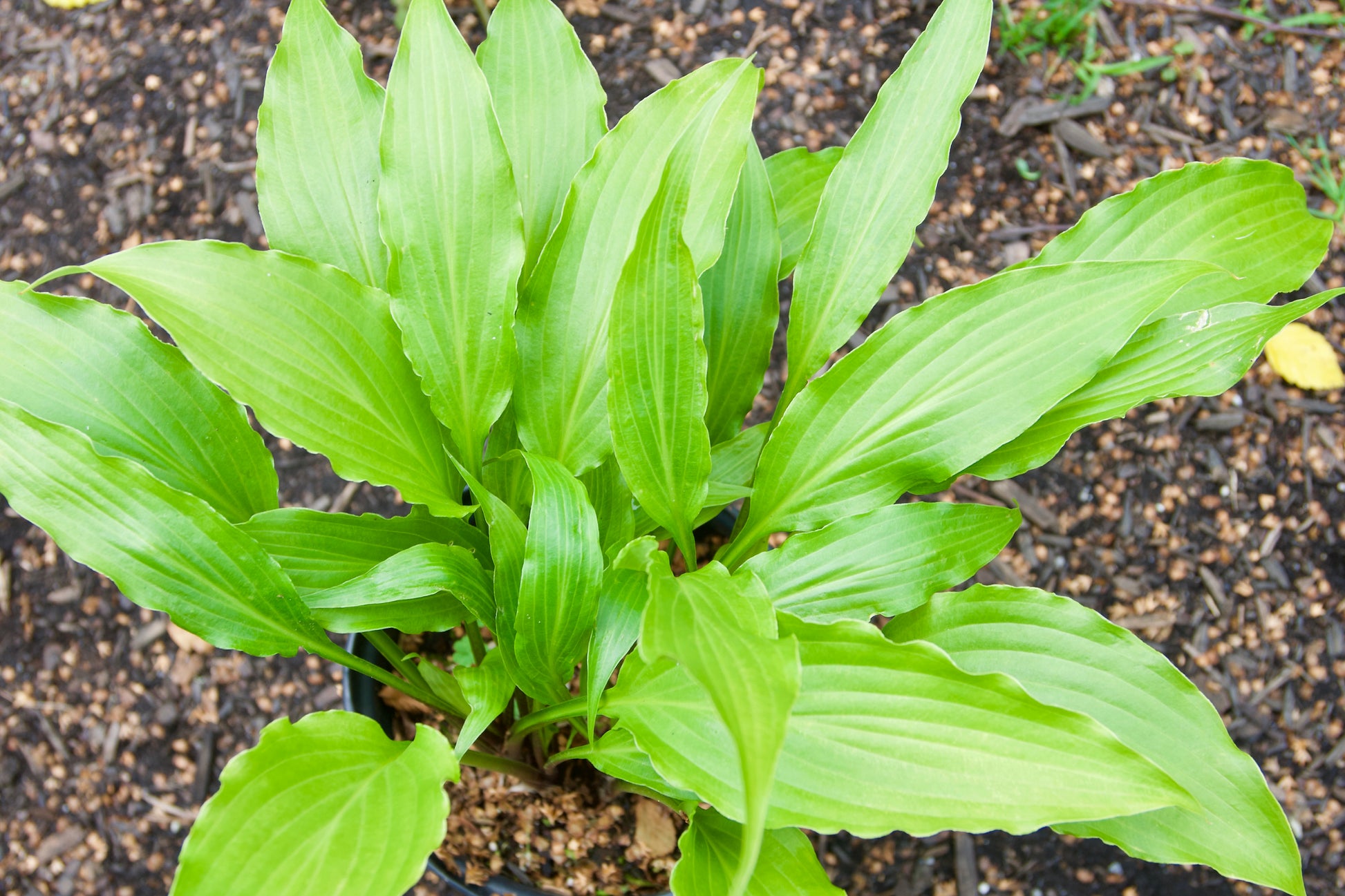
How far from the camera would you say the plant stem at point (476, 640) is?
3.07 feet

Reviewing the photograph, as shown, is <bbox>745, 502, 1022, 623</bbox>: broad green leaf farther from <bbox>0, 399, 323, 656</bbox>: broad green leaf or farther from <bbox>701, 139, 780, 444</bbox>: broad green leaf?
<bbox>0, 399, 323, 656</bbox>: broad green leaf

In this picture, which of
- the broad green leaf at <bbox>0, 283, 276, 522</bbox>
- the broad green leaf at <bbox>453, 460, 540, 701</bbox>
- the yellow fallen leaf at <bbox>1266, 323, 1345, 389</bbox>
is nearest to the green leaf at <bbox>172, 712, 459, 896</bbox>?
the broad green leaf at <bbox>453, 460, 540, 701</bbox>

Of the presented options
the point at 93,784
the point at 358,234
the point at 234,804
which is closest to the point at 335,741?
the point at 234,804

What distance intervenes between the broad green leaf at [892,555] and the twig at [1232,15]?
114 centimetres

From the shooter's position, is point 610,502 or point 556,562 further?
point 610,502

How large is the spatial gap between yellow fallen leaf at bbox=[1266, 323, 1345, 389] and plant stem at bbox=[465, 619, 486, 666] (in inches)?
44.7

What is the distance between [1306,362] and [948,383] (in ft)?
3.02

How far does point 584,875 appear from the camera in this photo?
101 cm

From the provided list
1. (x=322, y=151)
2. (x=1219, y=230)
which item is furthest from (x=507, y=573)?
(x=1219, y=230)

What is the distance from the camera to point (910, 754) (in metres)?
0.61

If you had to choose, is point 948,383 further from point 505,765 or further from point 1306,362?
point 1306,362

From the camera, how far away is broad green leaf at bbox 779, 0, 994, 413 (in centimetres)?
79

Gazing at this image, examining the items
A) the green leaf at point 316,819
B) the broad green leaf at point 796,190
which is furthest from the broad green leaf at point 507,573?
the broad green leaf at point 796,190

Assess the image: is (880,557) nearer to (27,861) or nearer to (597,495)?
(597,495)
